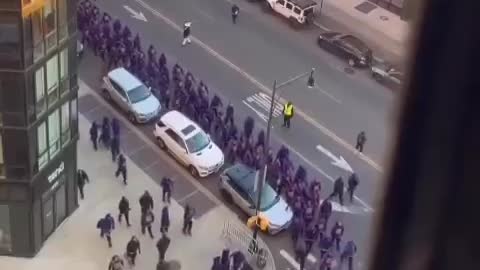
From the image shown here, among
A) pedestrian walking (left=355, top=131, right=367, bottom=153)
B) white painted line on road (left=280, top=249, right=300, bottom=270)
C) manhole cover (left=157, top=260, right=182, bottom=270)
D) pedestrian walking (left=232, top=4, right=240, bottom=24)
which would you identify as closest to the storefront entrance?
manhole cover (left=157, top=260, right=182, bottom=270)

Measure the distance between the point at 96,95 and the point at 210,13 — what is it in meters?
6.69

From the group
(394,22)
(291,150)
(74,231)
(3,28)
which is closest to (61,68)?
(3,28)

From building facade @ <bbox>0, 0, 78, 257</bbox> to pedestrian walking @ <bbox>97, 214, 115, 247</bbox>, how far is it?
1.10 meters

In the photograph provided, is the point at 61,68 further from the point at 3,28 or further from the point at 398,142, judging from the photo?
the point at 398,142


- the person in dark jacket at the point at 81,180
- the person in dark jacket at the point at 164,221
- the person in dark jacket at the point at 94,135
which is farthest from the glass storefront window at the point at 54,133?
the person in dark jacket at the point at 94,135

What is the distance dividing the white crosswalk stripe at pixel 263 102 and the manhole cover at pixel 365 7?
298 inches

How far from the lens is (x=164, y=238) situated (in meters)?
21.7

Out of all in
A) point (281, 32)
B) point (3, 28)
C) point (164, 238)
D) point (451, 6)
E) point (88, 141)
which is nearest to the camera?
point (451, 6)

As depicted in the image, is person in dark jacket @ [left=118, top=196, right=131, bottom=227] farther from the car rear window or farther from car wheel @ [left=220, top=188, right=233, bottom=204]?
the car rear window

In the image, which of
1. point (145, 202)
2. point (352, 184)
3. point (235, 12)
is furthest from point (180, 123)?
point (235, 12)

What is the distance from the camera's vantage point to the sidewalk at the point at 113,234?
21.9m

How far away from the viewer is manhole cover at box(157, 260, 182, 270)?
2181 centimetres

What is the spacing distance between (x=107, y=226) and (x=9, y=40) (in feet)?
19.7

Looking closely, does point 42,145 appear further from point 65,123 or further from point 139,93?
point 139,93
